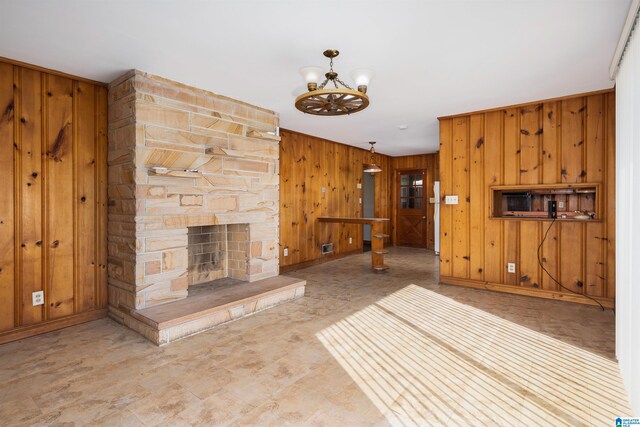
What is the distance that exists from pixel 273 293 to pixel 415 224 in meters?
5.60

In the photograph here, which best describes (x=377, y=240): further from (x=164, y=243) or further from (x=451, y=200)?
(x=164, y=243)

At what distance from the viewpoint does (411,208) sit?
8539mm

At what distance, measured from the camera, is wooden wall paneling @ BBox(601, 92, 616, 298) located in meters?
3.64

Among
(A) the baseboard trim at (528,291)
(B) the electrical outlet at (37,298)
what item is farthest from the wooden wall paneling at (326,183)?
(B) the electrical outlet at (37,298)

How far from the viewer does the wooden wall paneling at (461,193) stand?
4.57 meters

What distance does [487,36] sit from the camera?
8.14 ft

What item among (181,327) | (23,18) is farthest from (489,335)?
(23,18)

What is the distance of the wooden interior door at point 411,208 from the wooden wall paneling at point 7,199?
7.46m

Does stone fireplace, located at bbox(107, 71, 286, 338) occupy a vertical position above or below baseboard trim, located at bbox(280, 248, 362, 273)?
above

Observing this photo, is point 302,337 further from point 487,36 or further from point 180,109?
point 487,36

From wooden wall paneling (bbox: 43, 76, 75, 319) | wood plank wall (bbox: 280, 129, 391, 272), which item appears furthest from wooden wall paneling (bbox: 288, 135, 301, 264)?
wooden wall paneling (bbox: 43, 76, 75, 319)

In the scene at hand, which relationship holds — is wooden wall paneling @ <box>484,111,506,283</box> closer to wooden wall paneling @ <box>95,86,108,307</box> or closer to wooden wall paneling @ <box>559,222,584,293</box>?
wooden wall paneling @ <box>559,222,584,293</box>

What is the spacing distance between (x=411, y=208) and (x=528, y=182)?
14.5ft

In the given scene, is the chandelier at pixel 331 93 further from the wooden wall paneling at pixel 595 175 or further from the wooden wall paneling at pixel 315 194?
the wooden wall paneling at pixel 315 194
